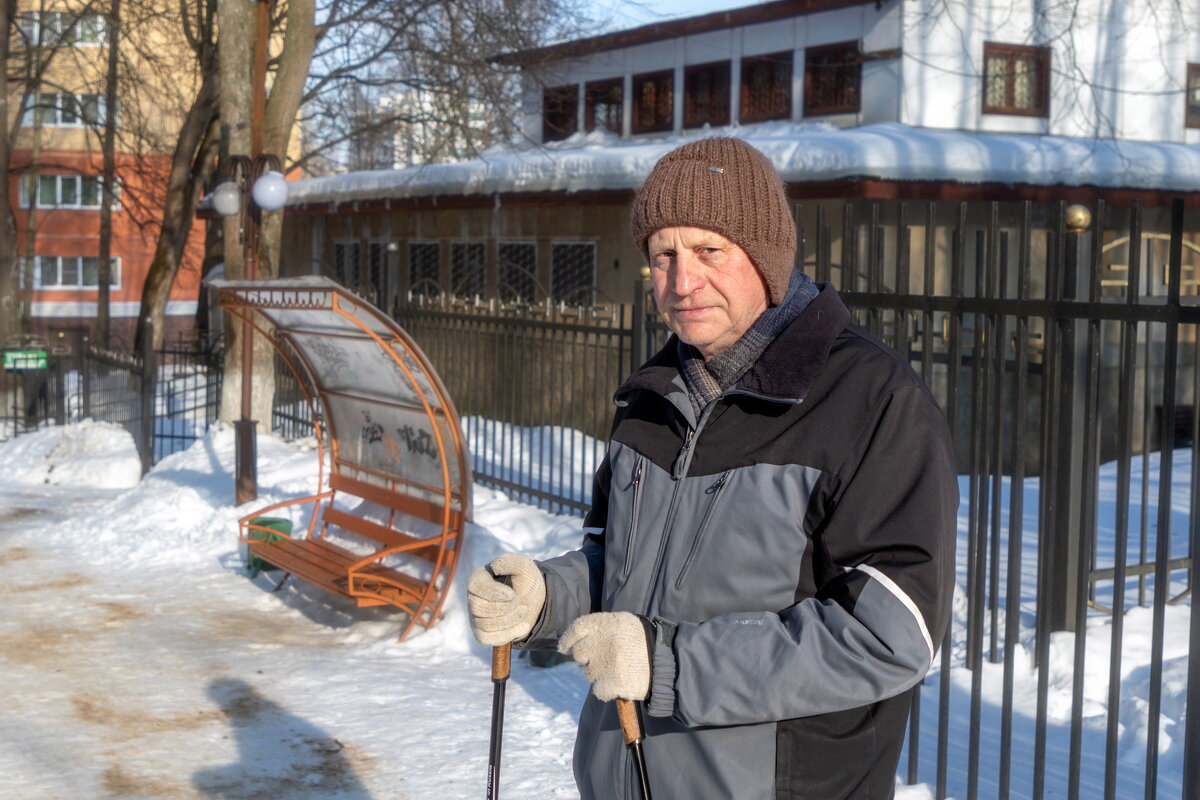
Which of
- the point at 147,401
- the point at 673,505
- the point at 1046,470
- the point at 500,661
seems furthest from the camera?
the point at 147,401

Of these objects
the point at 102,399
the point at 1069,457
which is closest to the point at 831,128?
the point at 102,399

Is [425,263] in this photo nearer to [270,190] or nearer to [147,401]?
[147,401]

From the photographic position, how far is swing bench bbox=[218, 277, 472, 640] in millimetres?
7223

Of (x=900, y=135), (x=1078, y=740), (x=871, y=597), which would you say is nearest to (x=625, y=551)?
(x=871, y=597)

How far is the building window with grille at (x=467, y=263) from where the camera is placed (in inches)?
739

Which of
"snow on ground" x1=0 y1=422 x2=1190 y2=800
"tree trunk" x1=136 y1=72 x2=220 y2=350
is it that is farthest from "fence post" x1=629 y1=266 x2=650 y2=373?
"tree trunk" x1=136 y1=72 x2=220 y2=350

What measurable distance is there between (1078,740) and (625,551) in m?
2.18

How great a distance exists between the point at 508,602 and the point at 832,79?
16094 mm

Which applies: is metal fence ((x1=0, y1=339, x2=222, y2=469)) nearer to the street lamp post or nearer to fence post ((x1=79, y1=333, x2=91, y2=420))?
fence post ((x1=79, y1=333, x2=91, y2=420))

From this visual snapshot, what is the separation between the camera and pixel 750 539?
7.97 ft

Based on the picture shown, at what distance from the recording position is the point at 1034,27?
16625 millimetres

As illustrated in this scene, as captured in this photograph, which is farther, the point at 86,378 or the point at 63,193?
the point at 63,193

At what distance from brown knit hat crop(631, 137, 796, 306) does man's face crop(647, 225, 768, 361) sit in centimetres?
2

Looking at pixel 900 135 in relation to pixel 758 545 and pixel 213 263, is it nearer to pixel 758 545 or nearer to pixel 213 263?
pixel 758 545
